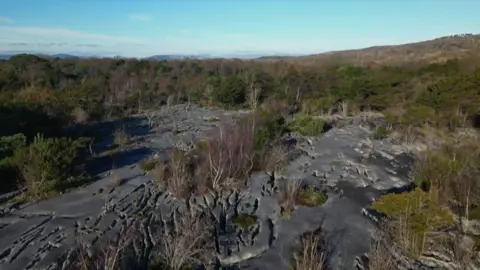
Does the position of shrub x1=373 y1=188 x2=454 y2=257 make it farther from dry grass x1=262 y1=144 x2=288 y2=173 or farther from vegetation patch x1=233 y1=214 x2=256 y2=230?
dry grass x1=262 y1=144 x2=288 y2=173

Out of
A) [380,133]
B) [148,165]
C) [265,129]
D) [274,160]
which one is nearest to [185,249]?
[148,165]

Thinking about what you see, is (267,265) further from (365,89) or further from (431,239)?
(365,89)

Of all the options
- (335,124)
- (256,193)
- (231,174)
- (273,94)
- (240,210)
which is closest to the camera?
(240,210)

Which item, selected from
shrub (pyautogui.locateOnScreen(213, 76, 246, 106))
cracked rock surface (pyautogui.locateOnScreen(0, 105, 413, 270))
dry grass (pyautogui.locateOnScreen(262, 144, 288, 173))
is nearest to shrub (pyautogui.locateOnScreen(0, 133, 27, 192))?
cracked rock surface (pyautogui.locateOnScreen(0, 105, 413, 270))

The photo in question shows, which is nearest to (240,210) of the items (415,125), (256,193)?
(256,193)

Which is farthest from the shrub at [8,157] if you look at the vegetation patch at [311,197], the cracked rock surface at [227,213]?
the vegetation patch at [311,197]

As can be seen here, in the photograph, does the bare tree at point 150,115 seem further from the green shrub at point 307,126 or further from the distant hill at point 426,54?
the distant hill at point 426,54
